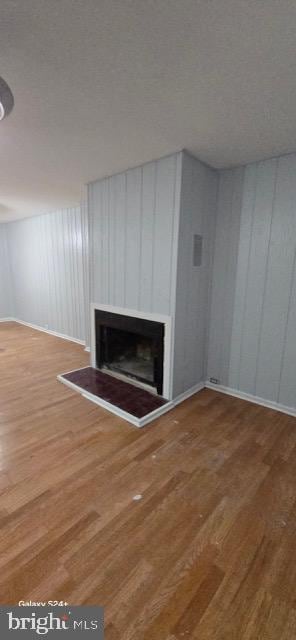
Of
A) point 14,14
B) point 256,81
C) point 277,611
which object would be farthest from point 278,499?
point 14,14

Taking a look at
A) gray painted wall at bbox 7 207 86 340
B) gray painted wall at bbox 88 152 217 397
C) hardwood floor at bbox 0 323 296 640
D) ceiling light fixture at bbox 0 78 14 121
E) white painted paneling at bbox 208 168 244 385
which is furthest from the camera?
gray painted wall at bbox 7 207 86 340

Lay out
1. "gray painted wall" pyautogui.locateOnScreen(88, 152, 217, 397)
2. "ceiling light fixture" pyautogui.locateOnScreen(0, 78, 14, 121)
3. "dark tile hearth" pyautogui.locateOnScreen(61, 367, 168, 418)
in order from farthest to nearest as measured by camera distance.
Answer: "dark tile hearth" pyautogui.locateOnScreen(61, 367, 168, 418) → "gray painted wall" pyautogui.locateOnScreen(88, 152, 217, 397) → "ceiling light fixture" pyautogui.locateOnScreen(0, 78, 14, 121)

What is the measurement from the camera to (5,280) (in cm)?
647

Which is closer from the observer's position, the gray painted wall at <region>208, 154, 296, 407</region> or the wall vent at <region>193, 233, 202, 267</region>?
the gray painted wall at <region>208, 154, 296, 407</region>

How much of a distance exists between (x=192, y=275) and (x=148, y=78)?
60.8 inches

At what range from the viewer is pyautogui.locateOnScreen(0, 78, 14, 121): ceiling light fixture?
4.77 feet

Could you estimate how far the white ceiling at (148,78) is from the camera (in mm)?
1079

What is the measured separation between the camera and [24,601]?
1068 mm

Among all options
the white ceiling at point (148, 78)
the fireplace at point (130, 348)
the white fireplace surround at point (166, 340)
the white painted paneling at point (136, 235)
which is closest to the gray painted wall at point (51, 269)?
the white painted paneling at point (136, 235)

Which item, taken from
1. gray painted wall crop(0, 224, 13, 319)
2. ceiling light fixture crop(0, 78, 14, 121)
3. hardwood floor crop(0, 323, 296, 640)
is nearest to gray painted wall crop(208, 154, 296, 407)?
hardwood floor crop(0, 323, 296, 640)

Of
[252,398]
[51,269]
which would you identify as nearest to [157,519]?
[252,398]

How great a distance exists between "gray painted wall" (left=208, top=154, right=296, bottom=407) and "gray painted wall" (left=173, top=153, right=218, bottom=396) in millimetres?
141

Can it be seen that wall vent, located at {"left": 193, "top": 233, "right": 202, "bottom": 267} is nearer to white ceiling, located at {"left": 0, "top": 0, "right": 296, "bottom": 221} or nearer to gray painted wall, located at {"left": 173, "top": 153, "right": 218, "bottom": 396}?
gray painted wall, located at {"left": 173, "top": 153, "right": 218, "bottom": 396}

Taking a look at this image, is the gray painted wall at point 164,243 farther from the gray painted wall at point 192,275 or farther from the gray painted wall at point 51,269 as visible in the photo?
the gray painted wall at point 51,269
